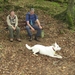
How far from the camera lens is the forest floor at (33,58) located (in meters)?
7.06

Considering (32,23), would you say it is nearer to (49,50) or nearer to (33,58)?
(49,50)

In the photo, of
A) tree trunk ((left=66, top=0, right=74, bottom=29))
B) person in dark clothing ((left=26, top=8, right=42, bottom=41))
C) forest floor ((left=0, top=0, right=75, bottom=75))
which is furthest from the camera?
tree trunk ((left=66, top=0, right=74, bottom=29))

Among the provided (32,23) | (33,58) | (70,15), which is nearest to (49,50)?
(33,58)

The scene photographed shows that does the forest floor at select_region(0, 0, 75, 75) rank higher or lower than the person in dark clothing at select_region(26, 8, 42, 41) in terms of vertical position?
lower

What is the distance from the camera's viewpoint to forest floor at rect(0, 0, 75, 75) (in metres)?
7.06

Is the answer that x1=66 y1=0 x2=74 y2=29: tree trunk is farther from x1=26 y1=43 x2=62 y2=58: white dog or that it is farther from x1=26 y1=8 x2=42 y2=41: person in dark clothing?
x1=26 y1=43 x2=62 y2=58: white dog

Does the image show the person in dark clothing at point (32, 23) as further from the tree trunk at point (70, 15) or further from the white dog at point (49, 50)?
the tree trunk at point (70, 15)

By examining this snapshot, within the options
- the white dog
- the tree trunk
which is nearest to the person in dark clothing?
the white dog

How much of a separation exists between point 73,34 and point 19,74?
16.3 feet

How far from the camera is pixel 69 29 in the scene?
11469 millimetres

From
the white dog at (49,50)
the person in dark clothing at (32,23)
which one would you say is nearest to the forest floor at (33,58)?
the white dog at (49,50)

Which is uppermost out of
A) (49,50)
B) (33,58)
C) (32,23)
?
(32,23)

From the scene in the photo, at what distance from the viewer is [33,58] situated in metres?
7.85

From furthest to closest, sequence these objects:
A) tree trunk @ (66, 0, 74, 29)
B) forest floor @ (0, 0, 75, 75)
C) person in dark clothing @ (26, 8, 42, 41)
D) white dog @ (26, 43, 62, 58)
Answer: tree trunk @ (66, 0, 74, 29), person in dark clothing @ (26, 8, 42, 41), white dog @ (26, 43, 62, 58), forest floor @ (0, 0, 75, 75)
